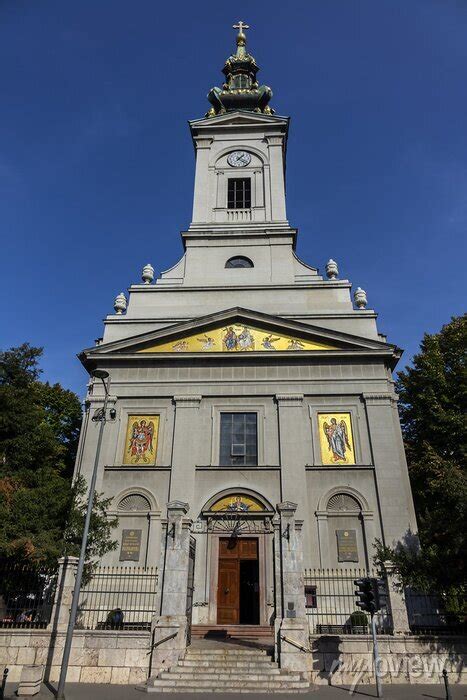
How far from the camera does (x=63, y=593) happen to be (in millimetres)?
13961

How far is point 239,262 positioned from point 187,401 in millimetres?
8798

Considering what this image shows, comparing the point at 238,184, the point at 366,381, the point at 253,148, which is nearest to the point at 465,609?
the point at 366,381

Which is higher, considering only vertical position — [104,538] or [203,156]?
[203,156]

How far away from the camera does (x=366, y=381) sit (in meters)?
23.0

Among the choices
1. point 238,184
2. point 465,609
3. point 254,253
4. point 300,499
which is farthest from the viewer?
point 238,184

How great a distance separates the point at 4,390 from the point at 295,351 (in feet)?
43.0

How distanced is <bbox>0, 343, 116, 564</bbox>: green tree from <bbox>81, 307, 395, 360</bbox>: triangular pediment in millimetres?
4006

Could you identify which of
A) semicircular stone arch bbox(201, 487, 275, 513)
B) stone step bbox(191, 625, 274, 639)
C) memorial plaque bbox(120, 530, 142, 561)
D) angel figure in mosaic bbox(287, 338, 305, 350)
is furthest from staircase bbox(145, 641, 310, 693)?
angel figure in mosaic bbox(287, 338, 305, 350)

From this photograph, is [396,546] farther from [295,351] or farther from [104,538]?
[104,538]

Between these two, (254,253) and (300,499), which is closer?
(300,499)

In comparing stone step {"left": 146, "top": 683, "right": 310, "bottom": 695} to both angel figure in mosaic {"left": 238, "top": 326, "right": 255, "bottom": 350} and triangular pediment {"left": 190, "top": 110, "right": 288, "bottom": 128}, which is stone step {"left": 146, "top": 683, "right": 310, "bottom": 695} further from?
triangular pediment {"left": 190, "top": 110, "right": 288, "bottom": 128}

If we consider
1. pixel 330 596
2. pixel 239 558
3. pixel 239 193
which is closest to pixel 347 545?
pixel 330 596

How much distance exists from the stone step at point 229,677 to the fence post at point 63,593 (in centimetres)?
311

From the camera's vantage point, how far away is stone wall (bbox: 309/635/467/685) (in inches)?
496
